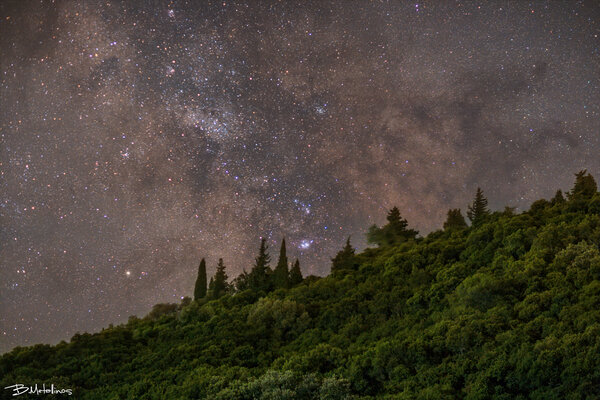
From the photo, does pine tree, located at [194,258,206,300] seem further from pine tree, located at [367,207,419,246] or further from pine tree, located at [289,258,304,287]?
pine tree, located at [367,207,419,246]

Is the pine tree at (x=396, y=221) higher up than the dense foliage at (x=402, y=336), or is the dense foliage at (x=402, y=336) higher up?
the pine tree at (x=396, y=221)

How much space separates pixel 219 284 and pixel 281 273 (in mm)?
8188

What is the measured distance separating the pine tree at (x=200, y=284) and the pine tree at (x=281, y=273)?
1115cm

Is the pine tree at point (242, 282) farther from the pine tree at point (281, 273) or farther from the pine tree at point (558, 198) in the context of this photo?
the pine tree at point (558, 198)

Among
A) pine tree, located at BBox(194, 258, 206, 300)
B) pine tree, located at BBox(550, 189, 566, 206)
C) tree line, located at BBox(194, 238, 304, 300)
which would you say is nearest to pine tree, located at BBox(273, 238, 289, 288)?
tree line, located at BBox(194, 238, 304, 300)

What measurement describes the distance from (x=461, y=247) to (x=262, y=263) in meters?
22.9

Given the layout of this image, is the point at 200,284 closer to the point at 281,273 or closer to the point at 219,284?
the point at 219,284

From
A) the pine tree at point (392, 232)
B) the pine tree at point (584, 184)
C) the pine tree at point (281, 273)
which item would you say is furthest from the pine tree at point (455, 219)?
the pine tree at point (281, 273)

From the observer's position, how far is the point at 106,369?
30.5 m

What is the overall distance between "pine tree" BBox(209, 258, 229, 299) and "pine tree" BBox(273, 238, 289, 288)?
610 centimetres

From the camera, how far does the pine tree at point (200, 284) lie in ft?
182

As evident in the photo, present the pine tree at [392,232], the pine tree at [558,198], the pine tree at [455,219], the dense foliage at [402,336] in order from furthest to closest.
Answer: the pine tree at [392,232]
the pine tree at [455,219]
the pine tree at [558,198]
the dense foliage at [402,336]

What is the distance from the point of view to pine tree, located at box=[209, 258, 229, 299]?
5053cm

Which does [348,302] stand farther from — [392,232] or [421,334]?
[392,232]
